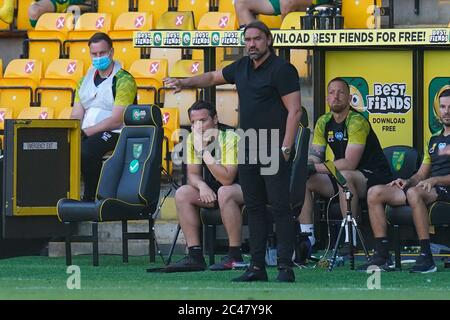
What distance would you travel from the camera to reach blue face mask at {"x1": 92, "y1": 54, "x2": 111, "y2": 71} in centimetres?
1427

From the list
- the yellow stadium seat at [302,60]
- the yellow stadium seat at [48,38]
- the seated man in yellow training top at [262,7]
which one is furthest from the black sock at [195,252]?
the yellow stadium seat at [48,38]

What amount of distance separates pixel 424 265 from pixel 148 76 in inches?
236

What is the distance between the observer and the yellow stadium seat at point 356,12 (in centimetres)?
1644

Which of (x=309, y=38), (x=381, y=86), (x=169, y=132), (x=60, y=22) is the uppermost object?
(x=60, y=22)

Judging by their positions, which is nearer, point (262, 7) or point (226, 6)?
point (262, 7)

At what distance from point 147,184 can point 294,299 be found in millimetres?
4221

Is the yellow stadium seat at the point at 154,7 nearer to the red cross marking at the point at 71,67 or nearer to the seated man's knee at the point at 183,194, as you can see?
the red cross marking at the point at 71,67

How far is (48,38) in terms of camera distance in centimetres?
1888

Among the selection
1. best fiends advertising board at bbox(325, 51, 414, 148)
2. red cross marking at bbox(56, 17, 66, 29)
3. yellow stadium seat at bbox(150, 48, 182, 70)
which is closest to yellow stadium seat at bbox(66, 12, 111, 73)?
red cross marking at bbox(56, 17, 66, 29)

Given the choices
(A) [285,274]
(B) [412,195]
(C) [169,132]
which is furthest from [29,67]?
(A) [285,274]

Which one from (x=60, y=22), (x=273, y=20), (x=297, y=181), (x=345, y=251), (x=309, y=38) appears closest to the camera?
(x=297, y=181)

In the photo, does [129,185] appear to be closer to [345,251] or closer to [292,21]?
[345,251]

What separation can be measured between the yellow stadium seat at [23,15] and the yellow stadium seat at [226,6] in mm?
2971

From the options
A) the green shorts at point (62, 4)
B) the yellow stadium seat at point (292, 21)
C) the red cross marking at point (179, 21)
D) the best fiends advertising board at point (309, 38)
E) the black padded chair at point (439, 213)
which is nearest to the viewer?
the black padded chair at point (439, 213)
